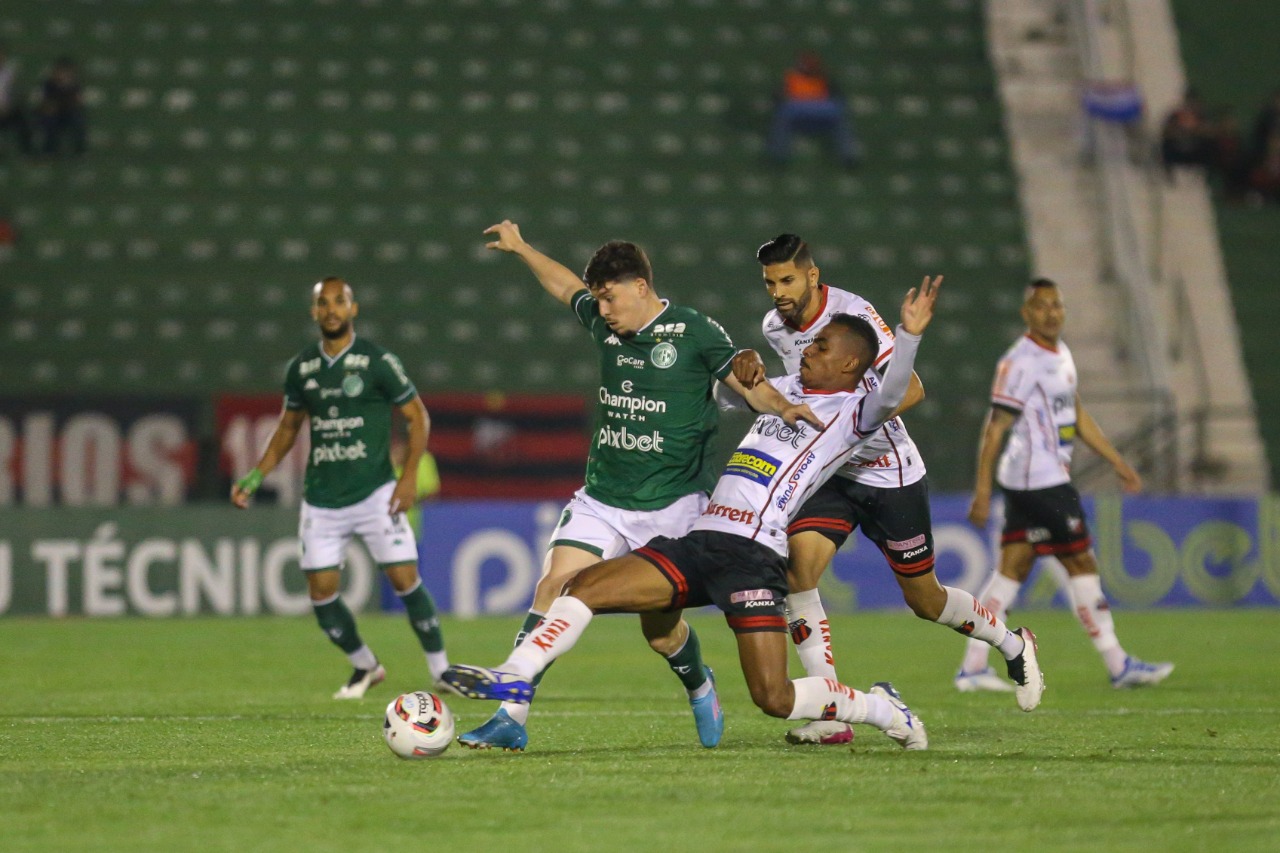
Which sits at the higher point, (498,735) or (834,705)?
(834,705)

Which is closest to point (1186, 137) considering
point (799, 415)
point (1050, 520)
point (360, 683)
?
point (1050, 520)

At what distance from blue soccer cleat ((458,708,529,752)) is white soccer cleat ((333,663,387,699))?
125 inches

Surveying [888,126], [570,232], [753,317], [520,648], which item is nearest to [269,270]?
[570,232]

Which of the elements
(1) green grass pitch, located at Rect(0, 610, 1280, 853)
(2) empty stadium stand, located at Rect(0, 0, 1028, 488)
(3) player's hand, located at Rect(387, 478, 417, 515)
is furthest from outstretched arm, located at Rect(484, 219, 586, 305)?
(2) empty stadium stand, located at Rect(0, 0, 1028, 488)

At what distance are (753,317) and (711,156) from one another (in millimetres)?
3370

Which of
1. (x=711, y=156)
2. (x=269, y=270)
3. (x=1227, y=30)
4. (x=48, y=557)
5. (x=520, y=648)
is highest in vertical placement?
(x=1227, y=30)

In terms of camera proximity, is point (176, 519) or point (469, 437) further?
point (469, 437)

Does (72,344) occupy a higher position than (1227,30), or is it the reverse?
(1227,30)

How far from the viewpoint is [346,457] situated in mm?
10484

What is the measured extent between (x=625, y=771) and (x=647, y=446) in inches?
59.1

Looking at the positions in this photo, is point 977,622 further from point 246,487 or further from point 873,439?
point 246,487

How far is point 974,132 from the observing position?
1044 inches

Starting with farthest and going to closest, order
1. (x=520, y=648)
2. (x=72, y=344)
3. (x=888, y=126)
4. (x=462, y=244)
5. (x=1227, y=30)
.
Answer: (x=1227, y=30) → (x=888, y=126) → (x=462, y=244) → (x=72, y=344) → (x=520, y=648)

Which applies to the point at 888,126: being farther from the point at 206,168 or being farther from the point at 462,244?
the point at 206,168
